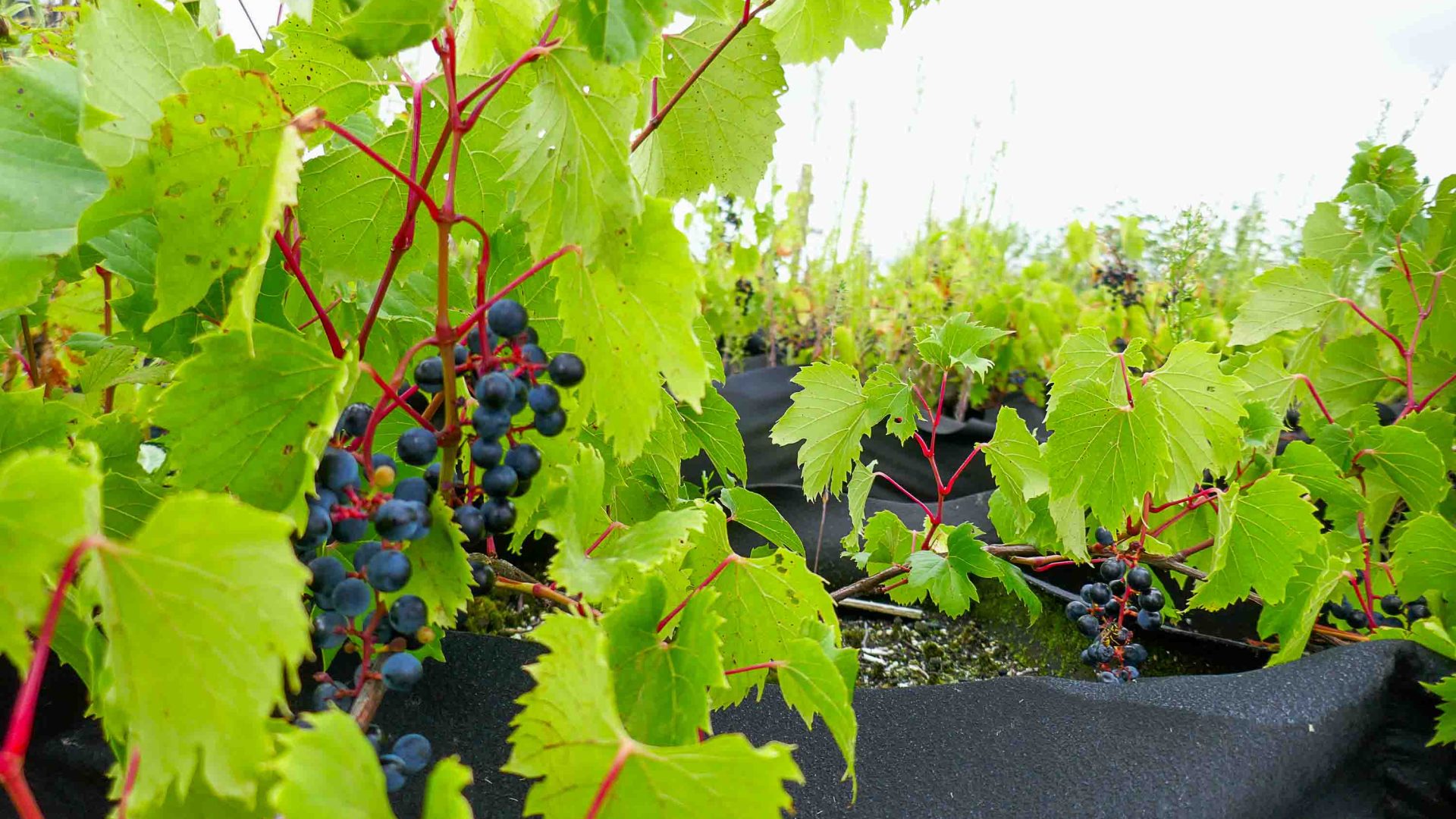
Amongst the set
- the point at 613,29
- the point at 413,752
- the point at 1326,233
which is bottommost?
the point at 413,752

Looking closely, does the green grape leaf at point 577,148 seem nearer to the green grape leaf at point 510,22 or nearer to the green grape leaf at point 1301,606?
the green grape leaf at point 510,22

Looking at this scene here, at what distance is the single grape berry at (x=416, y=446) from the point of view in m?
0.49

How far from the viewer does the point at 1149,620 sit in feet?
3.50

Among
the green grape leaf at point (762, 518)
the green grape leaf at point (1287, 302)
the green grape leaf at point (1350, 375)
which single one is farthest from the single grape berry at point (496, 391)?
the green grape leaf at point (1350, 375)

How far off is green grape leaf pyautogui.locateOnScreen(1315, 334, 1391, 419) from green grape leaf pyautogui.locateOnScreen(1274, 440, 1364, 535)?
463 millimetres

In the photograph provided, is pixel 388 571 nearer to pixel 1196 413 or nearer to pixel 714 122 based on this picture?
pixel 714 122

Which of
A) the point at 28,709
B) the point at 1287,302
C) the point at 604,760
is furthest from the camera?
the point at 1287,302

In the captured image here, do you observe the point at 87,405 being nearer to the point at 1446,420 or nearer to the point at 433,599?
the point at 433,599

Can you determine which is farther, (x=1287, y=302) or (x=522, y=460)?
(x=1287, y=302)

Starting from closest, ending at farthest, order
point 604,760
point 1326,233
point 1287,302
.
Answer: point 604,760
point 1287,302
point 1326,233

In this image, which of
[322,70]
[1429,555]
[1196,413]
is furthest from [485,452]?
[1429,555]

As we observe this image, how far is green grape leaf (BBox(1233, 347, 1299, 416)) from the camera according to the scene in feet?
4.16

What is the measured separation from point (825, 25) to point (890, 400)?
46cm

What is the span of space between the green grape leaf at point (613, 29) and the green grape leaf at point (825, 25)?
401 mm
